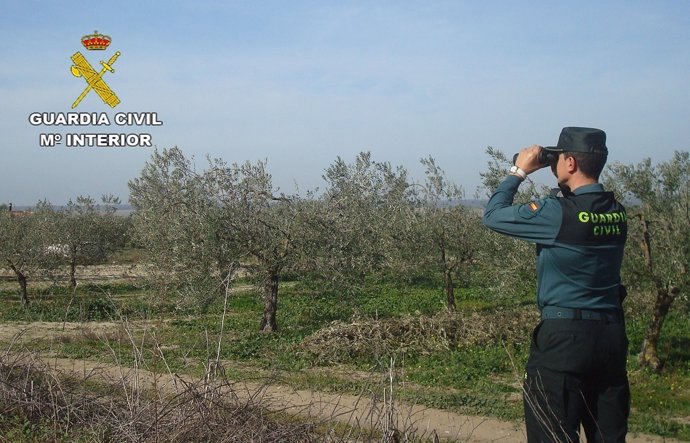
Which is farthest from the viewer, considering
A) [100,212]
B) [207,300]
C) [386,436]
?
[100,212]

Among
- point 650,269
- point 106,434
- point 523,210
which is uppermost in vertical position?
point 523,210

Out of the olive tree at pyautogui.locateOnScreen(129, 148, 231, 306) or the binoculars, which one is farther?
the olive tree at pyautogui.locateOnScreen(129, 148, 231, 306)

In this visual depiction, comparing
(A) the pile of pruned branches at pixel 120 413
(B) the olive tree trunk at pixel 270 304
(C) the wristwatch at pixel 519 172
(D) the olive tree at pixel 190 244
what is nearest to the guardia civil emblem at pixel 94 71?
(D) the olive tree at pixel 190 244

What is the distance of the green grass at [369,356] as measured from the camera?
791 cm

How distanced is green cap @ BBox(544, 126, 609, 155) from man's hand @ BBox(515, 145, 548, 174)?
0.13 m

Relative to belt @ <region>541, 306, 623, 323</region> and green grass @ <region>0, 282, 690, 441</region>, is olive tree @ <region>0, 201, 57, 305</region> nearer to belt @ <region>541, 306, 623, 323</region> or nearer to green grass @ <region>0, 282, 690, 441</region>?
green grass @ <region>0, 282, 690, 441</region>

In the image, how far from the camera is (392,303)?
18.6 m

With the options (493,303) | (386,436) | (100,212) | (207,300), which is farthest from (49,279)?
(386,436)

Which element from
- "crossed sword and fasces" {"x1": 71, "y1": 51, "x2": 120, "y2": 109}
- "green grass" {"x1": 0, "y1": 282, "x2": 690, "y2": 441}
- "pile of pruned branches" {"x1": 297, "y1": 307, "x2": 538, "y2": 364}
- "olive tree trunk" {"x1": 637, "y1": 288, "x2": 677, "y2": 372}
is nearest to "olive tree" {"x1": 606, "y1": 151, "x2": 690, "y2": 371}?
"olive tree trunk" {"x1": 637, "y1": 288, "x2": 677, "y2": 372}

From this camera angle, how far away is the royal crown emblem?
16.7 m

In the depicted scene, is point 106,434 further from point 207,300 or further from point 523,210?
point 207,300

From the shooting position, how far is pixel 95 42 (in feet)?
55.0

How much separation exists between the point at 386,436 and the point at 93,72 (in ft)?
49.9

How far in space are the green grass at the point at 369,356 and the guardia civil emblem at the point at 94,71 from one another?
16.7 ft
